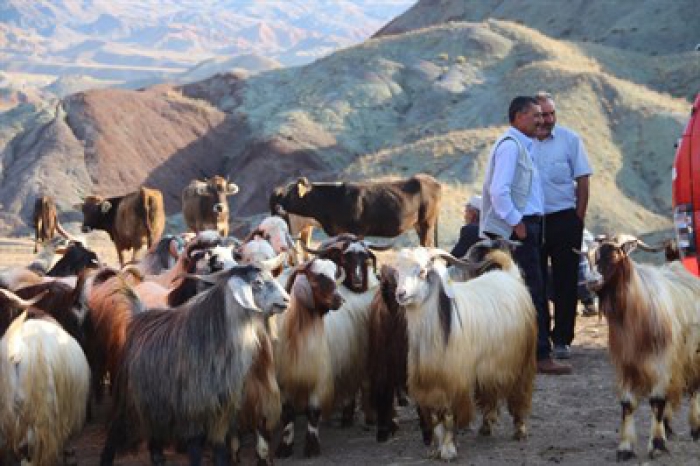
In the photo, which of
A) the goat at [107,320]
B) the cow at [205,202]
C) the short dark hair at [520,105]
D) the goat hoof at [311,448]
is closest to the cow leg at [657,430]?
the goat hoof at [311,448]

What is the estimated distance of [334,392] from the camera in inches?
347

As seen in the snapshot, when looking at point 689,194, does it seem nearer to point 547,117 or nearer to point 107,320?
point 547,117

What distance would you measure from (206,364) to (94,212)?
15.0m

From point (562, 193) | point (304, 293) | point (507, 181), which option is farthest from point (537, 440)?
point (562, 193)

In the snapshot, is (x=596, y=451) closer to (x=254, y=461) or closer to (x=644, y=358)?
(x=644, y=358)

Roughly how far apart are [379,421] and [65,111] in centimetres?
3901

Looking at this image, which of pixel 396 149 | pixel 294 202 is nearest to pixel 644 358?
pixel 294 202

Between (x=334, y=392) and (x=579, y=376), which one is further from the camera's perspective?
(x=579, y=376)

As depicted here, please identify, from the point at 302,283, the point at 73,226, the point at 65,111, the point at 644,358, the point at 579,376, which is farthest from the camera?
the point at 65,111

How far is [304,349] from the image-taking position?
847 centimetres

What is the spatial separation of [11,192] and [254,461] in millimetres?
34816

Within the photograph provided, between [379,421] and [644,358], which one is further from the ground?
[644,358]

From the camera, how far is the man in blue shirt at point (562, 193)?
10.7 metres

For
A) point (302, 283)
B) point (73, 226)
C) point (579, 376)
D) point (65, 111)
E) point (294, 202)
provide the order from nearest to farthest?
point (302, 283) → point (579, 376) → point (294, 202) → point (73, 226) → point (65, 111)
